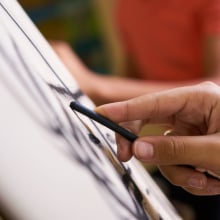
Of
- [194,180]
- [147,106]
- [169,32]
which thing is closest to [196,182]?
[194,180]

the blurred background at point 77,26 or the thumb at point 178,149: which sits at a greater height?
the thumb at point 178,149

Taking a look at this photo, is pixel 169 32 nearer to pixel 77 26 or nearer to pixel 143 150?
pixel 143 150

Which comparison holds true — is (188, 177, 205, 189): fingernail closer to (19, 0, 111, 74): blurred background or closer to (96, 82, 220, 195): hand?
(96, 82, 220, 195): hand

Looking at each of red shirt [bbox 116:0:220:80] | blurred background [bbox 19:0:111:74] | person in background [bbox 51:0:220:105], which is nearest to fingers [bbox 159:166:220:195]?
person in background [bbox 51:0:220:105]

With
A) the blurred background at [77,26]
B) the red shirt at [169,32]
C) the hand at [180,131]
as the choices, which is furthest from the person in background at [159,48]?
the blurred background at [77,26]

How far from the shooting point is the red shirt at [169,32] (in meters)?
1.09

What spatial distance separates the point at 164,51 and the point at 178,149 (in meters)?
0.79

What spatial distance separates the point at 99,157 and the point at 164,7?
77cm

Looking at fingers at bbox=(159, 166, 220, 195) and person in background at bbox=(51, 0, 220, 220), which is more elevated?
fingers at bbox=(159, 166, 220, 195)

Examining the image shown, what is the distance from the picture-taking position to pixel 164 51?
4.00ft

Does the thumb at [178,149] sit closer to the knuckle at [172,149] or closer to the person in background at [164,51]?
the knuckle at [172,149]

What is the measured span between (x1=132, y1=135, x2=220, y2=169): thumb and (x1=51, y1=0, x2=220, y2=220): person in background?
19.1 inches

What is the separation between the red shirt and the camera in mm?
1086

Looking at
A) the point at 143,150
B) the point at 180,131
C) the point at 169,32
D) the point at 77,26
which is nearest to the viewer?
the point at 143,150
